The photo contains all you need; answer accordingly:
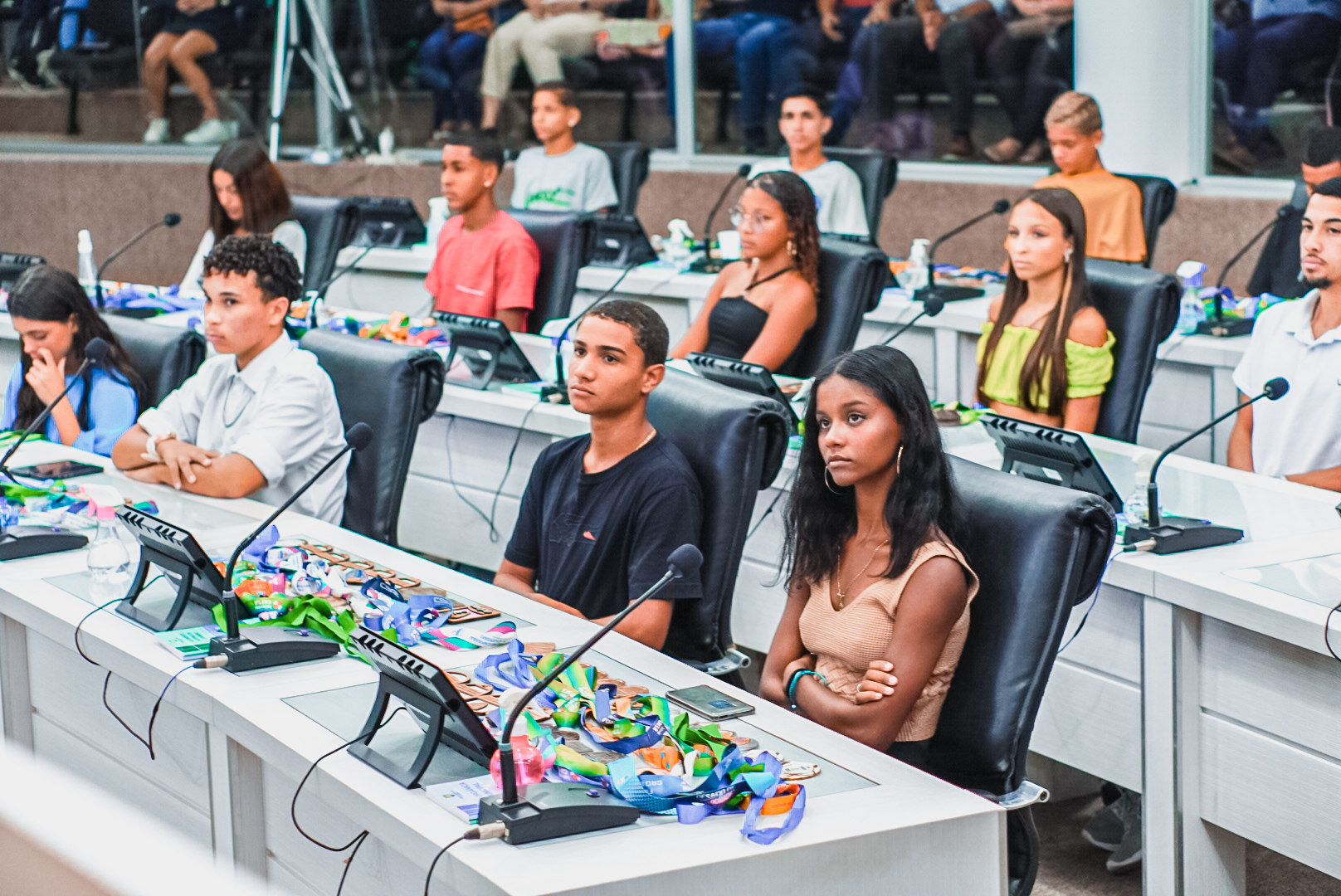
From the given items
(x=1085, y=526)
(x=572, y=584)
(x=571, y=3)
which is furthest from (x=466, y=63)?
(x=1085, y=526)

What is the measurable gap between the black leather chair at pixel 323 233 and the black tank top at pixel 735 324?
155 centimetres

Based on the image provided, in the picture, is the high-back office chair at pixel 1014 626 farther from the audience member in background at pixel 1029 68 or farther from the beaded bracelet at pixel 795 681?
the audience member in background at pixel 1029 68

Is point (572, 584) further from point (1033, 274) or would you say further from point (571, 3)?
point (571, 3)

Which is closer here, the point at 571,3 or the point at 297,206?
the point at 297,206

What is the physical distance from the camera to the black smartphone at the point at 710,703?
1963 mm

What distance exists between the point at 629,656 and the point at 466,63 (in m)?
6.82

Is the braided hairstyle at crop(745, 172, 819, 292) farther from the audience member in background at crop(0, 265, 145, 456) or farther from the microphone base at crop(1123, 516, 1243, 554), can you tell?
the microphone base at crop(1123, 516, 1243, 554)

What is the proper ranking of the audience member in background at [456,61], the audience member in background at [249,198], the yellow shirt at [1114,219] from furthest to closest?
the audience member in background at [456,61] → the audience member in background at [249,198] → the yellow shirt at [1114,219]

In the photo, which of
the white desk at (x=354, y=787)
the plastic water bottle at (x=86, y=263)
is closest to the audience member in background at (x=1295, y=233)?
the white desk at (x=354, y=787)

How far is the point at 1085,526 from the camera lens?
78.9 inches

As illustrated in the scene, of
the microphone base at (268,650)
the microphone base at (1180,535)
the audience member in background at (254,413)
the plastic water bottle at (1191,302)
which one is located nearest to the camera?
the microphone base at (268,650)

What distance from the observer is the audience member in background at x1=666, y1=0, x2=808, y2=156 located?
24.5 ft

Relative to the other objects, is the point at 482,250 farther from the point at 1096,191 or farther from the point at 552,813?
the point at 552,813

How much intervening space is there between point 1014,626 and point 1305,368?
1.44 m
